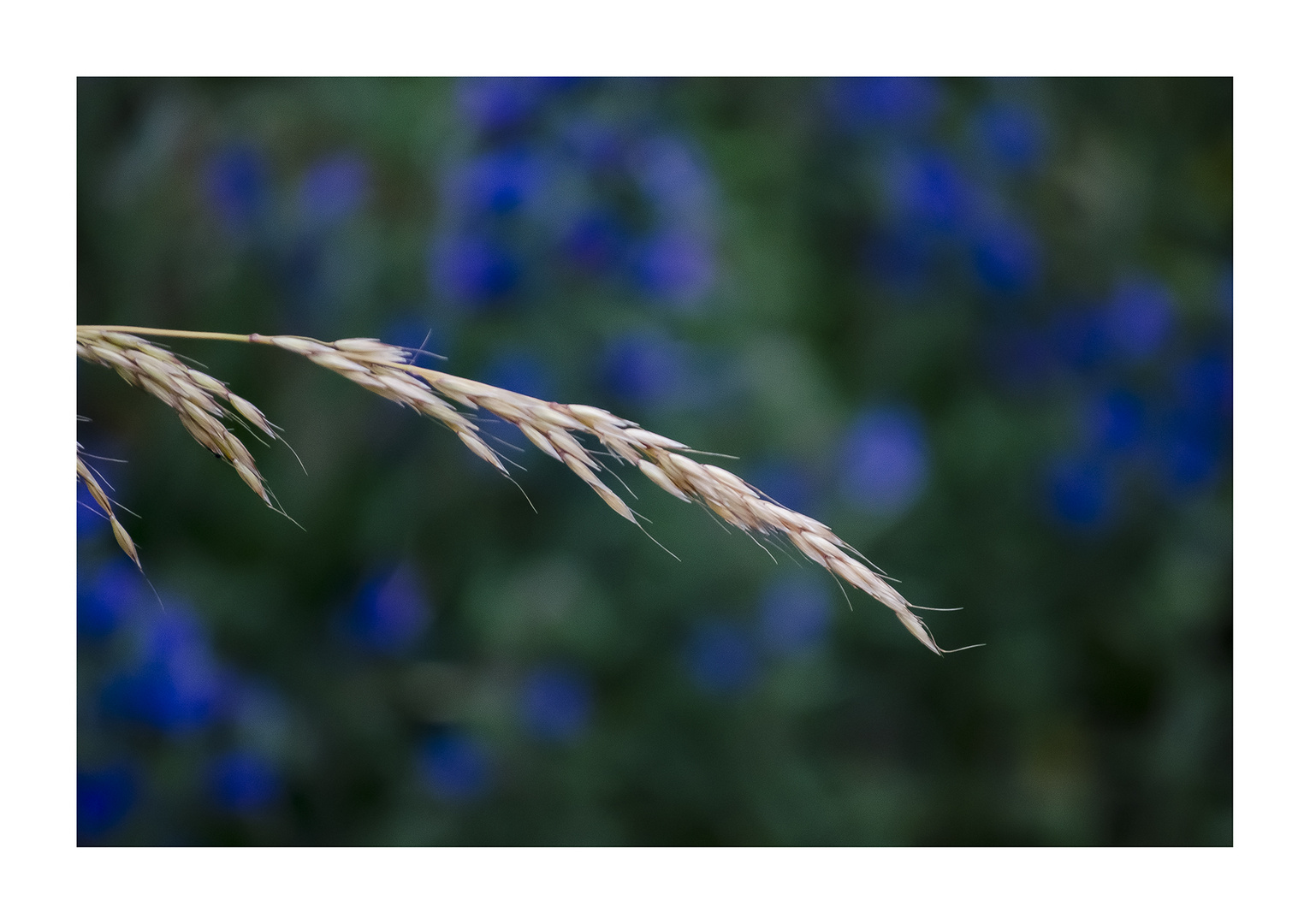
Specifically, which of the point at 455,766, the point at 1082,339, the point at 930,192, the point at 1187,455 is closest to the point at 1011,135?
the point at 930,192

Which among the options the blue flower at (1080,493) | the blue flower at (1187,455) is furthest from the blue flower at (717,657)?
the blue flower at (1187,455)

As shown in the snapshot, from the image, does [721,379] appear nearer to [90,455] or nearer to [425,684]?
[425,684]

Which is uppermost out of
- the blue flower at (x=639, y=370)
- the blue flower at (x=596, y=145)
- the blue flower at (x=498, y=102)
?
the blue flower at (x=498, y=102)

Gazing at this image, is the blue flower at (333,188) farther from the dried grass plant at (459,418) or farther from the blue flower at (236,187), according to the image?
the dried grass plant at (459,418)

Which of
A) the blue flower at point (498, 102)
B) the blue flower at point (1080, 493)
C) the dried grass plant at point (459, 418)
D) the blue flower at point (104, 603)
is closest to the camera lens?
the dried grass plant at point (459, 418)

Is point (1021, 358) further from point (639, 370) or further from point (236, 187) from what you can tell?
point (236, 187)

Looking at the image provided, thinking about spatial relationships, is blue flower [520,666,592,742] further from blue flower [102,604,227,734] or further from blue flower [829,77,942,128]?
blue flower [829,77,942,128]

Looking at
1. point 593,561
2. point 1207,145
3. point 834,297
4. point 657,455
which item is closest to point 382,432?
point 593,561
